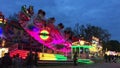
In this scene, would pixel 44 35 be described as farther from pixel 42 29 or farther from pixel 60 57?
pixel 60 57

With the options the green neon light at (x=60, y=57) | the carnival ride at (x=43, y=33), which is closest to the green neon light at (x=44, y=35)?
the carnival ride at (x=43, y=33)

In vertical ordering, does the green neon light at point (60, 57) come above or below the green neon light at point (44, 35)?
below

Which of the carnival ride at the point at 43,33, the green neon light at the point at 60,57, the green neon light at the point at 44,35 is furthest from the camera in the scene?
the green neon light at the point at 60,57

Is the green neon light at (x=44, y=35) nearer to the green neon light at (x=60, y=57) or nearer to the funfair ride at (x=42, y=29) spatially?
the funfair ride at (x=42, y=29)

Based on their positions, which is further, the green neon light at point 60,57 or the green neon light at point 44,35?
the green neon light at point 60,57

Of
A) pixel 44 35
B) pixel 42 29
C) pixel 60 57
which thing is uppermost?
pixel 42 29

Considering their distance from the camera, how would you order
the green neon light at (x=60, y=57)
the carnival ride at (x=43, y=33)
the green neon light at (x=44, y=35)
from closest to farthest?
the carnival ride at (x=43, y=33)
the green neon light at (x=44, y=35)
the green neon light at (x=60, y=57)

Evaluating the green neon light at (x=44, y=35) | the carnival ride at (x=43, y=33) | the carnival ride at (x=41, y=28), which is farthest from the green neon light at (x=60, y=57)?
the green neon light at (x=44, y=35)

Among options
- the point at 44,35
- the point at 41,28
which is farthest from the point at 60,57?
the point at 41,28

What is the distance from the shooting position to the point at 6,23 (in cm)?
4369

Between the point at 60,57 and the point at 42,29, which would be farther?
the point at 60,57

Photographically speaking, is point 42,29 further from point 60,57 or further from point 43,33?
point 60,57

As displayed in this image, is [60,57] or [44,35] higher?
[44,35]

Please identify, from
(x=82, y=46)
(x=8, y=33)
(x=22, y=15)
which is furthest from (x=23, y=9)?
(x=82, y=46)
